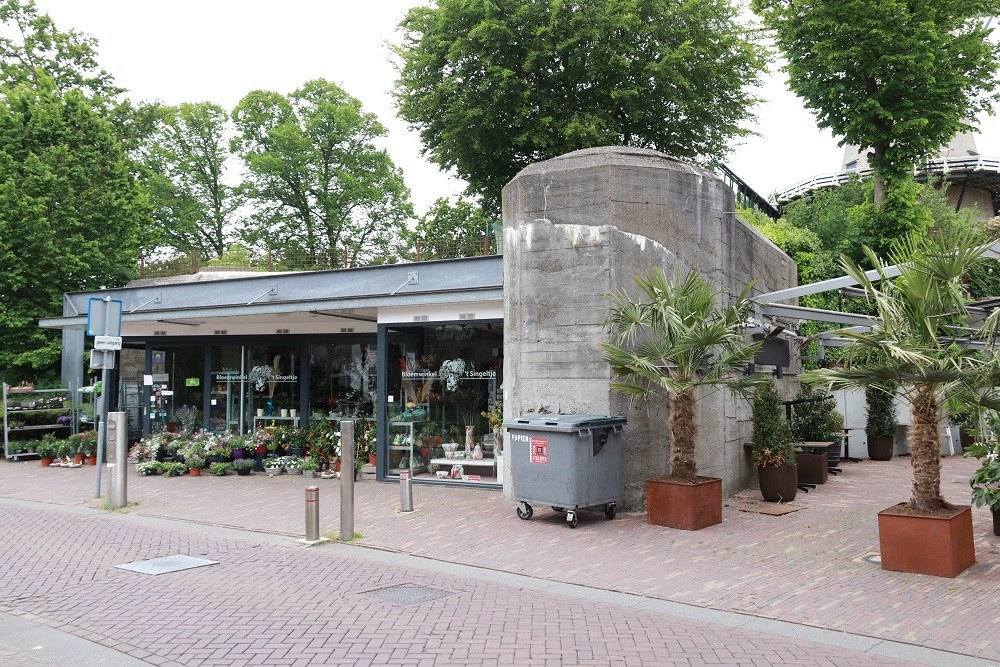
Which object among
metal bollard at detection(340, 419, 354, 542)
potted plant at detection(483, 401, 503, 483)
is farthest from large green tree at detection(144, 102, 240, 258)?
metal bollard at detection(340, 419, 354, 542)

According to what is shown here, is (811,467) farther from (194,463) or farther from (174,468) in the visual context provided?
(174,468)

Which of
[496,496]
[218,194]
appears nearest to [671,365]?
[496,496]

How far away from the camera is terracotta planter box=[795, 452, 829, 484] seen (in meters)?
13.1

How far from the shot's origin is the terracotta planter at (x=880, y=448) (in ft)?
59.8

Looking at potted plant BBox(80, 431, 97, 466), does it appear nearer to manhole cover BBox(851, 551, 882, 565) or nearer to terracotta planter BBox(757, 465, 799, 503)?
terracotta planter BBox(757, 465, 799, 503)

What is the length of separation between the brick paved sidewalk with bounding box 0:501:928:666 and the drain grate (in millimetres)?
53

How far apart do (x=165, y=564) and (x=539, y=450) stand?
14.4 feet

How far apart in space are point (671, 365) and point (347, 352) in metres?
8.46

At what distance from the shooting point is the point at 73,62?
31547mm

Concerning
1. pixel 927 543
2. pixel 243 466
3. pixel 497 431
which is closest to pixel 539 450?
pixel 497 431

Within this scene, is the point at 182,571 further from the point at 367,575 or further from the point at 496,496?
the point at 496,496

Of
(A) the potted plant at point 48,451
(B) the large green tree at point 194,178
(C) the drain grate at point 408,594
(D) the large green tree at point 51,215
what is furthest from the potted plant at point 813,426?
(B) the large green tree at point 194,178

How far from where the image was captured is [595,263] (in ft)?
34.3

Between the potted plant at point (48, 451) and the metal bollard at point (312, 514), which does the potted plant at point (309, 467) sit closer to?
the metal bollard at point (312, 514)
